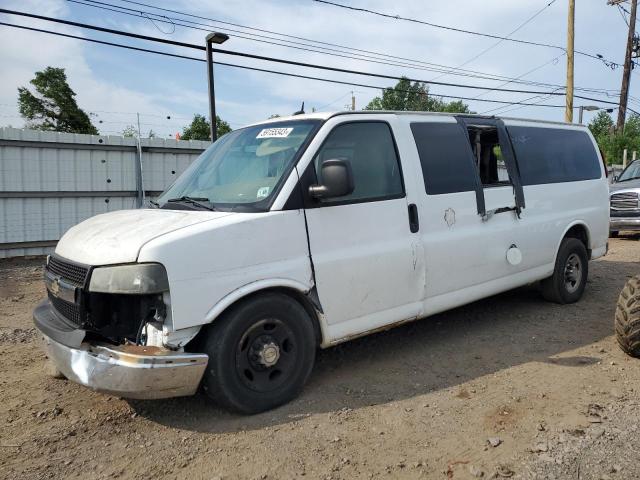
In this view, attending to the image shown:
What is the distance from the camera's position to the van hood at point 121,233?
10.3 feet

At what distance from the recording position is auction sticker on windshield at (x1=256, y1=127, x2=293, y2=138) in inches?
157

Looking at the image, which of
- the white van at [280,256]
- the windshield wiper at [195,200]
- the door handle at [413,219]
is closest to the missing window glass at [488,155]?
the white van at [280,256]

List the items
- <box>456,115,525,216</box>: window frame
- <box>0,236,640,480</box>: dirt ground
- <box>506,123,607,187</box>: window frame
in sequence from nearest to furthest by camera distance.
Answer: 1. <box>0,236,640,480</box>: dirt ground
2. <box>456,115,525,216</box>: window frame
3. <box>506,123,607,187</box>: window frame

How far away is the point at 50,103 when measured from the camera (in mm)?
34875

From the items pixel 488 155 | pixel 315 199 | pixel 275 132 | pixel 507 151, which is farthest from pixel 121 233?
pixel 507 151

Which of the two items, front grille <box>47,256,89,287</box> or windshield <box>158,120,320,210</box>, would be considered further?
windshield <box>158,120,320,210</box>

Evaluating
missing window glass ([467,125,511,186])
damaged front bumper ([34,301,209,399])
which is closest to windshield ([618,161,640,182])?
missing window glass ([467,125,511,186])

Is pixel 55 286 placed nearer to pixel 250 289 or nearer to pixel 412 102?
pixel 250 289

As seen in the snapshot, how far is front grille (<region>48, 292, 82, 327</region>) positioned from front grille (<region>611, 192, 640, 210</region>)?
12636mm

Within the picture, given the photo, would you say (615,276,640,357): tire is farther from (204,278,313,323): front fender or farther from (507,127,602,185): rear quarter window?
(204,278,313,323): front fender

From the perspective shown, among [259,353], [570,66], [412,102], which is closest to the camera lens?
[259,353]

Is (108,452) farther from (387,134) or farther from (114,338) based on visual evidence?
(387,134)

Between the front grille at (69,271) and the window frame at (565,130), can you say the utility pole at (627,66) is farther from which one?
the front grille at (69,271)

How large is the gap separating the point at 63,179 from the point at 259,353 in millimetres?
7944
